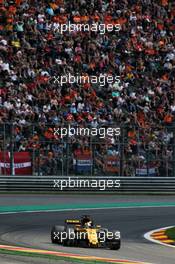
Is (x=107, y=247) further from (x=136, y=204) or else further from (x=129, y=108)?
(x=129, y=108)

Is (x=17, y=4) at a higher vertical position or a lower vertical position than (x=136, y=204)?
higher

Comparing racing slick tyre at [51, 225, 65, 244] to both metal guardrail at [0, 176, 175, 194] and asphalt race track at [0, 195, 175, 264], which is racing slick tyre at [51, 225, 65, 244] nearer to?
asphalt race track at [0, 195, 175, 264]

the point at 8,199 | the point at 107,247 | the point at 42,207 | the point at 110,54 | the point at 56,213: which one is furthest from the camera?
the point at 110,54

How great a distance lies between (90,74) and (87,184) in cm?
619

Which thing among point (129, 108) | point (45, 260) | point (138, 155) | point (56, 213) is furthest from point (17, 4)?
point (45, 260)

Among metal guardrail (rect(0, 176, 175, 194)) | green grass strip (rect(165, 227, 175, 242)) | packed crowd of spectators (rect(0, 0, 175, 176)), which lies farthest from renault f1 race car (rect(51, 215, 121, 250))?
metal guardrail (rect(0, 176, 175, 194))

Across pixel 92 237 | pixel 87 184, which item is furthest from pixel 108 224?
pixel 87 184

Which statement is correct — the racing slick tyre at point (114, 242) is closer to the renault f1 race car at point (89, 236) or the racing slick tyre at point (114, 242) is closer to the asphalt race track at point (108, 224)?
the renault f1 race car at point (89, 236)

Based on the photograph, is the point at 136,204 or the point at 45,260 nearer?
the point at 45,260

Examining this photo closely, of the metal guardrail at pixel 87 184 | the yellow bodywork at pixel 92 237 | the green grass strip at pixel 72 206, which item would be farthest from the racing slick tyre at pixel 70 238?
the metal guardrail at pixel 87 184

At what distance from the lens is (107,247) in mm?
16141

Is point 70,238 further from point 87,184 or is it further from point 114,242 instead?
point 87,184

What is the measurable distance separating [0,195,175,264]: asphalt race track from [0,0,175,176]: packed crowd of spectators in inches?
66.0

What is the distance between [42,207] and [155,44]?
11.7m
